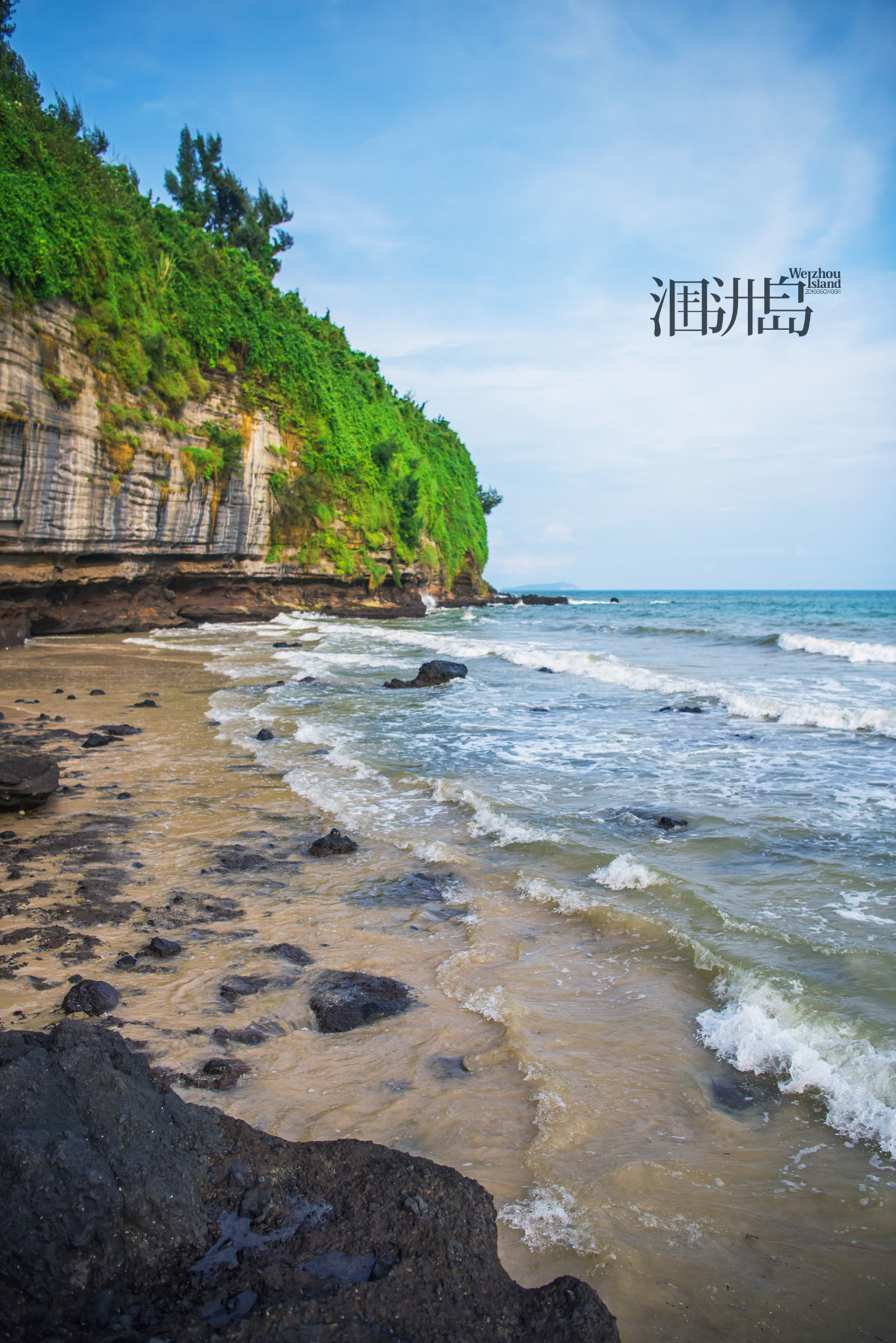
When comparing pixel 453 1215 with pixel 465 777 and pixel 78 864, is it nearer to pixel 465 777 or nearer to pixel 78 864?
pixel 78 864

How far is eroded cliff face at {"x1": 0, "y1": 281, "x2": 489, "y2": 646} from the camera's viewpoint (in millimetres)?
17906

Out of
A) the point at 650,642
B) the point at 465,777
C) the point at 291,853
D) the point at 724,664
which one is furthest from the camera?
the point at 650,642

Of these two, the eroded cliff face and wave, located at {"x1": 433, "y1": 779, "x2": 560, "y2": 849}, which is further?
the eroded cliff face

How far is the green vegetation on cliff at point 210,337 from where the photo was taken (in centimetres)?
1825

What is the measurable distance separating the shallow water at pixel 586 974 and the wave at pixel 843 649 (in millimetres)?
13678

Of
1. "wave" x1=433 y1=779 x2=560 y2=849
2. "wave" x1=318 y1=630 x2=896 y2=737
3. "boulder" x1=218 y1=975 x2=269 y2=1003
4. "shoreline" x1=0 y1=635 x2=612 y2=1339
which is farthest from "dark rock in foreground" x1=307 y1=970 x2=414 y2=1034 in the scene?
"wave" x1=318 y1=630 x2=896 y2=737

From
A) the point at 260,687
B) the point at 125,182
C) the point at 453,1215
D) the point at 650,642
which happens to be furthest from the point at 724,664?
the point at 125,182

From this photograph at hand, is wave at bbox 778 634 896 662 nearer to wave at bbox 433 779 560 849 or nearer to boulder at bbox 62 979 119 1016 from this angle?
wave at bbox 433 779 560 849

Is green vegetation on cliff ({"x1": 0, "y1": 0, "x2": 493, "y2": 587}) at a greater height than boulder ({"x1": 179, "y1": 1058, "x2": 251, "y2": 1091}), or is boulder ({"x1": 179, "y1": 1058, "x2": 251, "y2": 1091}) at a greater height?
green vegetation on cliff ({"x1": 0, "y1": 0, "x2": 493, "y2": 587})

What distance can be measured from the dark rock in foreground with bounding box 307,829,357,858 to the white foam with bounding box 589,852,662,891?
2200 mm

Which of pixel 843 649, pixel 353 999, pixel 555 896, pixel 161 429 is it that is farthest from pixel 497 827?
pixel 843 649

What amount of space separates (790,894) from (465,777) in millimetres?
4212

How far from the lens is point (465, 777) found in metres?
8.90

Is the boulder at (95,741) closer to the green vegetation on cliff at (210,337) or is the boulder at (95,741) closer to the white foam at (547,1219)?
the white foam at (547,1219)
